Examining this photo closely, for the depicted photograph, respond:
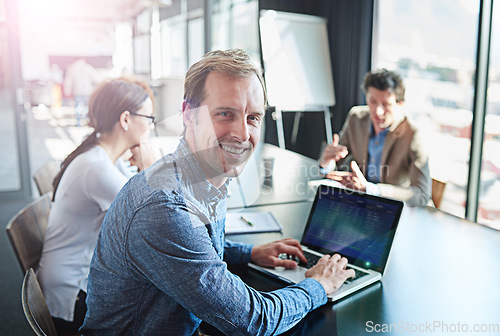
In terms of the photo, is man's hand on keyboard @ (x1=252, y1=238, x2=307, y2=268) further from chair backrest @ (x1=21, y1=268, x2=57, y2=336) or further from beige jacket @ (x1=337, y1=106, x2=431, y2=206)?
beige jacket @ (x1=337, y1=106, x2=431, y2=206)

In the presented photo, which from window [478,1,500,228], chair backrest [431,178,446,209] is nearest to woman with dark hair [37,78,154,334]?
chair backrest [431,178,446,209]

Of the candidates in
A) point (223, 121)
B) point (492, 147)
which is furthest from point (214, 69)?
point (492, 147)

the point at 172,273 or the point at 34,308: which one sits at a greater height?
the point at 172,273

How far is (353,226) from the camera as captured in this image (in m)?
1.24

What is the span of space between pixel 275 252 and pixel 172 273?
0.47m

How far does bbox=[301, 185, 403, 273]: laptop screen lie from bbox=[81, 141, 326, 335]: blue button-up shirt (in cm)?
25

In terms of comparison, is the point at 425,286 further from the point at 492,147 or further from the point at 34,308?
the point at 492,147

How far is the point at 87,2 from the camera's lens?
4191 millimetres

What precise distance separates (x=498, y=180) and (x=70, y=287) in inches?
105

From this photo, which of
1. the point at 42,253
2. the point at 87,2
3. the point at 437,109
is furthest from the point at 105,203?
the point at 87,2

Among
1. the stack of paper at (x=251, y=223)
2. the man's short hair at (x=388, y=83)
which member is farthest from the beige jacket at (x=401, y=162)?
the stack of paper at (x=251, y=223)

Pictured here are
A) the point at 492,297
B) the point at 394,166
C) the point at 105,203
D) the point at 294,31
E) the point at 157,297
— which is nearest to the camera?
the point at 157,297

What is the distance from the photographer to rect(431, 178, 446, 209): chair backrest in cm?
200

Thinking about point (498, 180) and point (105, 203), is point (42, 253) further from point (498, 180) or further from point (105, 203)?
point (498, 180)
